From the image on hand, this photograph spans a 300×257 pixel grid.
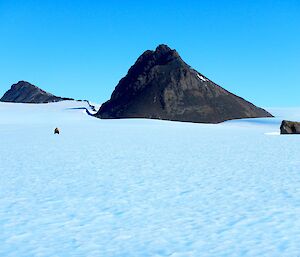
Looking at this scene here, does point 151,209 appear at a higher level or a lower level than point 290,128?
lower

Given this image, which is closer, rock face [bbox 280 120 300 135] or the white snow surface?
the white snow surface

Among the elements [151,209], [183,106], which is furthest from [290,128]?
[183,106]

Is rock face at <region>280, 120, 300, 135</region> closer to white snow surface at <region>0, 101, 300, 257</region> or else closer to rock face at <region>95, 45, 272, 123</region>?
white snow surface at <region>0, 101, 300, 257</region>

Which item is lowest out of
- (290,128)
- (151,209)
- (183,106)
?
(151,209)

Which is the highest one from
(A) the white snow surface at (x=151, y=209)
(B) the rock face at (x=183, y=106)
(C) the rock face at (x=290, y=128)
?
(B) the rock face at (x=183, y=106)

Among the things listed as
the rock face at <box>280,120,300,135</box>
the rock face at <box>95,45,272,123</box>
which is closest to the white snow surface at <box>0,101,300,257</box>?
the rock face at <box>280,120,300,135</box>

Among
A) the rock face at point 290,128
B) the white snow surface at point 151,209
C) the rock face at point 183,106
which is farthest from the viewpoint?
the rock face at point 183,106

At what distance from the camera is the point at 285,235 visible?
22.6 ft

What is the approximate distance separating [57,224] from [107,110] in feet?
596

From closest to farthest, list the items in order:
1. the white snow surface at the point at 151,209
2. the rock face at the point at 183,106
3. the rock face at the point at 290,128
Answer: the white snow surface at the point at 151,209 → the rock face at the point at 290,128 → the rock face at the point at 183,106

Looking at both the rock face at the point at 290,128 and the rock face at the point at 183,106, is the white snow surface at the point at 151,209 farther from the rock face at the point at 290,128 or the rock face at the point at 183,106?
the rock face at the point at 183,106

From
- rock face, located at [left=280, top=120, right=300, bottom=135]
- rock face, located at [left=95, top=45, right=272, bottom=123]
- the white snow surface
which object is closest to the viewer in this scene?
the white snow surface

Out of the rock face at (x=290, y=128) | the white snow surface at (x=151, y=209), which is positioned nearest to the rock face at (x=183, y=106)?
the rock face at (x=290, y=128)

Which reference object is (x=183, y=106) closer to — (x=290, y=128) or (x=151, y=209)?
(x=290, y=128)
